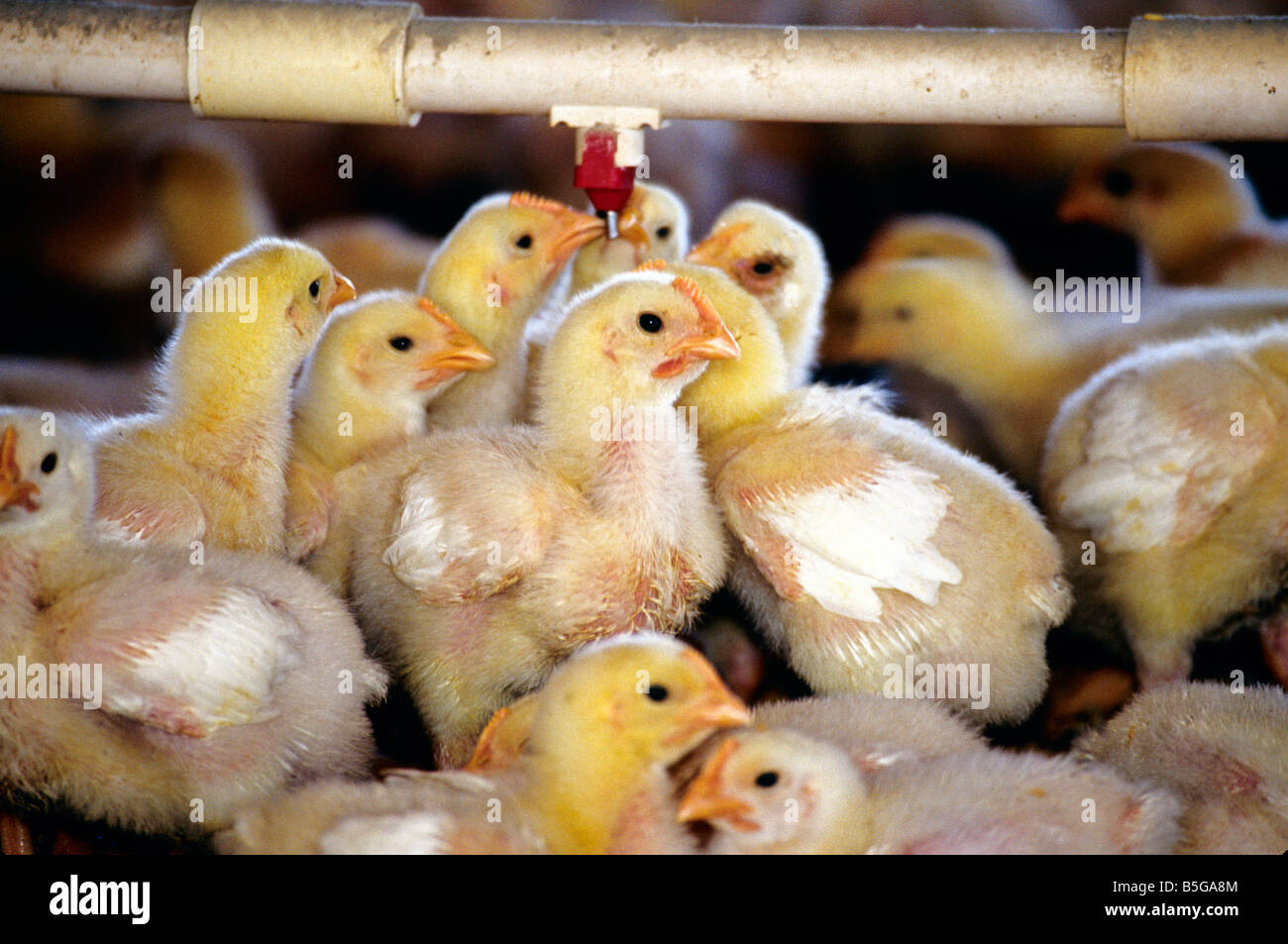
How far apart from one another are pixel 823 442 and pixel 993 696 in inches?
15.2

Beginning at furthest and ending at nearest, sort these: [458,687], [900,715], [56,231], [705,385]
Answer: [56,231]
[705,385]
[458,687]
[900,715]

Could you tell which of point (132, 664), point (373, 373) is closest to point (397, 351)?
point (373, 373)

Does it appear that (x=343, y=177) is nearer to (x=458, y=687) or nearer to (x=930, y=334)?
(x=930, y=334)

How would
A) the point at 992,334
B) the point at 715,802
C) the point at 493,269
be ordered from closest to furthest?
the point at 715,802 → the point at 493,269 → the point at 992,334

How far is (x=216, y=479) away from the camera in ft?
5.49

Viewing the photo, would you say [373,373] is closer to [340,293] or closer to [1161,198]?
[340,293]

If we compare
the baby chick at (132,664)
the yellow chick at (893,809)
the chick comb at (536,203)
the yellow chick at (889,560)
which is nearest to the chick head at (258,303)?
the baby chick at (132,664)

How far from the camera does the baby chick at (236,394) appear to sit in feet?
5.47

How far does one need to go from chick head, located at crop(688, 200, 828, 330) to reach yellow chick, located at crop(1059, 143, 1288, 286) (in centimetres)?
85

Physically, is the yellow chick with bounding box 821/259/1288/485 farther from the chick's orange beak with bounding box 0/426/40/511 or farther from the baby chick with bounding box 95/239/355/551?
the chick's orange beak with bounding box 0/426/40/511

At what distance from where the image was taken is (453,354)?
1900 millimetres

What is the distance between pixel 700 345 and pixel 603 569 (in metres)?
0.29
